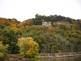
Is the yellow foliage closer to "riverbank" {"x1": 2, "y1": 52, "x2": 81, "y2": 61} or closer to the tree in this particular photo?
the tree

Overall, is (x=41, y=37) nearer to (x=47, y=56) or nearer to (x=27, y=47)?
(x=47, y=56)

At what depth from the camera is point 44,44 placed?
63.7 meters

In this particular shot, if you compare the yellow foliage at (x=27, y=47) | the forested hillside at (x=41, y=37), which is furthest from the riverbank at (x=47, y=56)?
the yellow foliage at (x=27, y=47)

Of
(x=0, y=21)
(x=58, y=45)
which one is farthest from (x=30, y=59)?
(x=0, y=21)

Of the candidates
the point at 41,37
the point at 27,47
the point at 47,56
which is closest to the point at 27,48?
the point at 27,47

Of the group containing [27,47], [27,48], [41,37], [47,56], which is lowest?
[47,56]

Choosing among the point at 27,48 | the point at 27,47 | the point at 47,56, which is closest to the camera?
the point at 27,48

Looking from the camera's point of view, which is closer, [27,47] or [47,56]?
[27,47]

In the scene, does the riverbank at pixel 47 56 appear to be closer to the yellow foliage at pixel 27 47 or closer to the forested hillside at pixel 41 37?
the forested hillside at pixel 41 37

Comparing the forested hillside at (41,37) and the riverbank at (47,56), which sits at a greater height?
the forested hillside at (41,37)

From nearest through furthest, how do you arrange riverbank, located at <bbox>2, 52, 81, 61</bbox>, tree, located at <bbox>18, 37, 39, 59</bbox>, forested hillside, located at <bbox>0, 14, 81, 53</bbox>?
riverbank, located at <bbox>2, 52, 81, 61</bbox>
tree, located at <bbox>18, 37, 39, 59</bbox>
forested hillside, located at <bbox>0, 14, 81, 53</bbox>

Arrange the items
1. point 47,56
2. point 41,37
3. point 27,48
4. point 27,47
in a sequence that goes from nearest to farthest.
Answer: point 27,48 < point 27,47 < point 47,56 < point 41,37

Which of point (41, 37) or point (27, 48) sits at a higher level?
point (41, 37)

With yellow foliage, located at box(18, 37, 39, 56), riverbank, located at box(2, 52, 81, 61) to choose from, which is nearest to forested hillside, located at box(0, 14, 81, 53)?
riverbank, located at box(2, 52, 81, 61)
